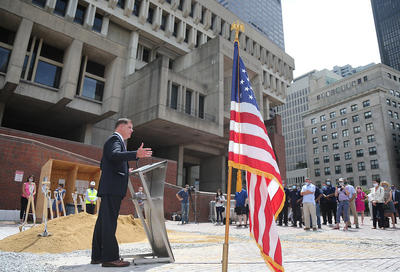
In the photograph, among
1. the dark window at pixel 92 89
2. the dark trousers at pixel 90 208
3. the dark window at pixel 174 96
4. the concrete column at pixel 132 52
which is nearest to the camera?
the dark trousers at pixel 90 208

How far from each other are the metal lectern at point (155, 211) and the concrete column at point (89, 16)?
101 feet

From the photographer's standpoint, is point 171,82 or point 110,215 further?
point 171,82

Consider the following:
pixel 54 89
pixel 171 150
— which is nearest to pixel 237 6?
pixel 171 150

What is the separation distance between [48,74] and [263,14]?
368 ft

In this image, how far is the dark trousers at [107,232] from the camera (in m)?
3.60

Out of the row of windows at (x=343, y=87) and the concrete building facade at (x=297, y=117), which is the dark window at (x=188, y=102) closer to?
the row of windows at (x=343, y=87)

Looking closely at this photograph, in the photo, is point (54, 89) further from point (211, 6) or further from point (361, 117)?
point (361, 117)

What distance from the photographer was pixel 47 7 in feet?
90.8

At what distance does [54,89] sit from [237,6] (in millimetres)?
A: 101930

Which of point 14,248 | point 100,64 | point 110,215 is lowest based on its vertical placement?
point 14,248

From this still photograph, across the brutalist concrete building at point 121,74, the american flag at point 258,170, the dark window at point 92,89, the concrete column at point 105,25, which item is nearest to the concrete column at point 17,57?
the brutalist concrete building at point 121,74

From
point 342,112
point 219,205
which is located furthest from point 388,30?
A: point 219,205

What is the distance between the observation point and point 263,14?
11794cm

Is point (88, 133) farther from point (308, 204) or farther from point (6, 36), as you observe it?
point (308, 204)
